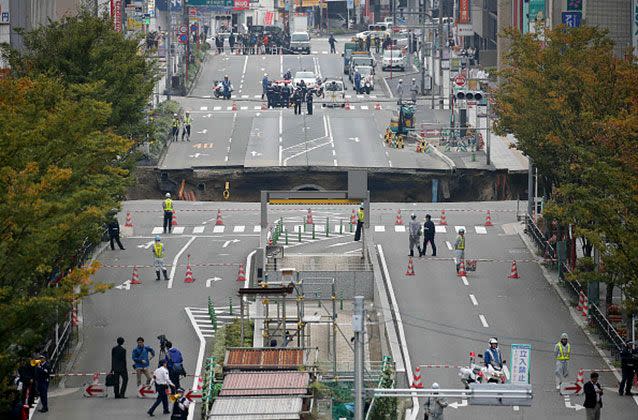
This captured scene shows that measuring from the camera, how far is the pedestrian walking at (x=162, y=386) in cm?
4288

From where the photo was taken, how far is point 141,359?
4547cm

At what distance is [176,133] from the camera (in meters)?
98.4

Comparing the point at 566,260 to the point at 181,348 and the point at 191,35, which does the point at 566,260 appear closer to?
the point at 181,348

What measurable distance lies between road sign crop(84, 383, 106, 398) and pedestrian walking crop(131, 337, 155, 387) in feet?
2.89

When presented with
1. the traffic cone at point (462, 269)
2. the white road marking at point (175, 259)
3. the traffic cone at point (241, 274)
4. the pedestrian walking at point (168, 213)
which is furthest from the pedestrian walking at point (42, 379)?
the pedestrian walking at point (168, 213)

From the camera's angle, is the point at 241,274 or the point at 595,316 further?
the point at 241,274

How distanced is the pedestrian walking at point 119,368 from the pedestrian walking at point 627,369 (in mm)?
11689

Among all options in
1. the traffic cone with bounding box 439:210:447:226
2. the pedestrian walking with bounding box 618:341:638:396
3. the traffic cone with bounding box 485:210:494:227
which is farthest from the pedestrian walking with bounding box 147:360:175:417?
the traffic cone with bounding box 485:210:494:227

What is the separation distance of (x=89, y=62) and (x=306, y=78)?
57.5 m

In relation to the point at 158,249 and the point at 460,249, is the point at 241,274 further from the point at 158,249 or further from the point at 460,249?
the point at 460,249

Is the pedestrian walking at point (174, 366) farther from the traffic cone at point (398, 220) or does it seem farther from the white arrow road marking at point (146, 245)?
the traffic cone at point (398, 220)

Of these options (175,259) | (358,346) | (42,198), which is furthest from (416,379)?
(175,259)

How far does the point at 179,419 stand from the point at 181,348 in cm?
1105

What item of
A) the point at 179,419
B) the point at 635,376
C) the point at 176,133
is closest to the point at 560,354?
the point at 635,376
